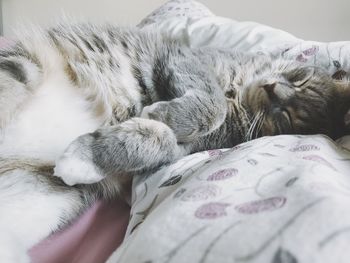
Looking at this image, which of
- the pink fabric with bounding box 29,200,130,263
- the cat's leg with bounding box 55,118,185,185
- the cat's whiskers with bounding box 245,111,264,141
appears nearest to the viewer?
the pink fabric with bounding box 29,200,130,263

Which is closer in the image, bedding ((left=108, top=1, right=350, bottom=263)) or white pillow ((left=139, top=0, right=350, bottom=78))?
bedding ((left=108, top=1, right=350, bottom=263))

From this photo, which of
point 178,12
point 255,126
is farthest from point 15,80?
point 178,12

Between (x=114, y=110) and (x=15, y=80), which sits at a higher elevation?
(x=15, y=80)

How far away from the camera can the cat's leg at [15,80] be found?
3.05 ft

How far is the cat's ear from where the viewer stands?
3.98 ft

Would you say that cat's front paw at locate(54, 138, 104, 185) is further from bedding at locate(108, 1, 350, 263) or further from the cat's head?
the cat's head

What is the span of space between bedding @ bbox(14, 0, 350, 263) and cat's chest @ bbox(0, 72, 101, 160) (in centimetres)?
19

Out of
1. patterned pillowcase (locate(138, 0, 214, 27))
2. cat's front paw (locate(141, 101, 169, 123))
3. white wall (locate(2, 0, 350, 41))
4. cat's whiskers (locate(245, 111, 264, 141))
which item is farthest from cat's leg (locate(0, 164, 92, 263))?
white wall (locate(2, 0, 350, 41))

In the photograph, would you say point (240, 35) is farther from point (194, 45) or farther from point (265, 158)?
point (265, 158)

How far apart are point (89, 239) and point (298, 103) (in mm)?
642

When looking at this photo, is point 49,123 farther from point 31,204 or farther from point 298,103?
point 298,103

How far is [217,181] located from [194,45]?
1252 mm

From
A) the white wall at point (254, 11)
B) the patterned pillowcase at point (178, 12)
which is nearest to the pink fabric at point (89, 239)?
the patterned pillowcase at point (178, 12)

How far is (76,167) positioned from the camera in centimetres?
85
